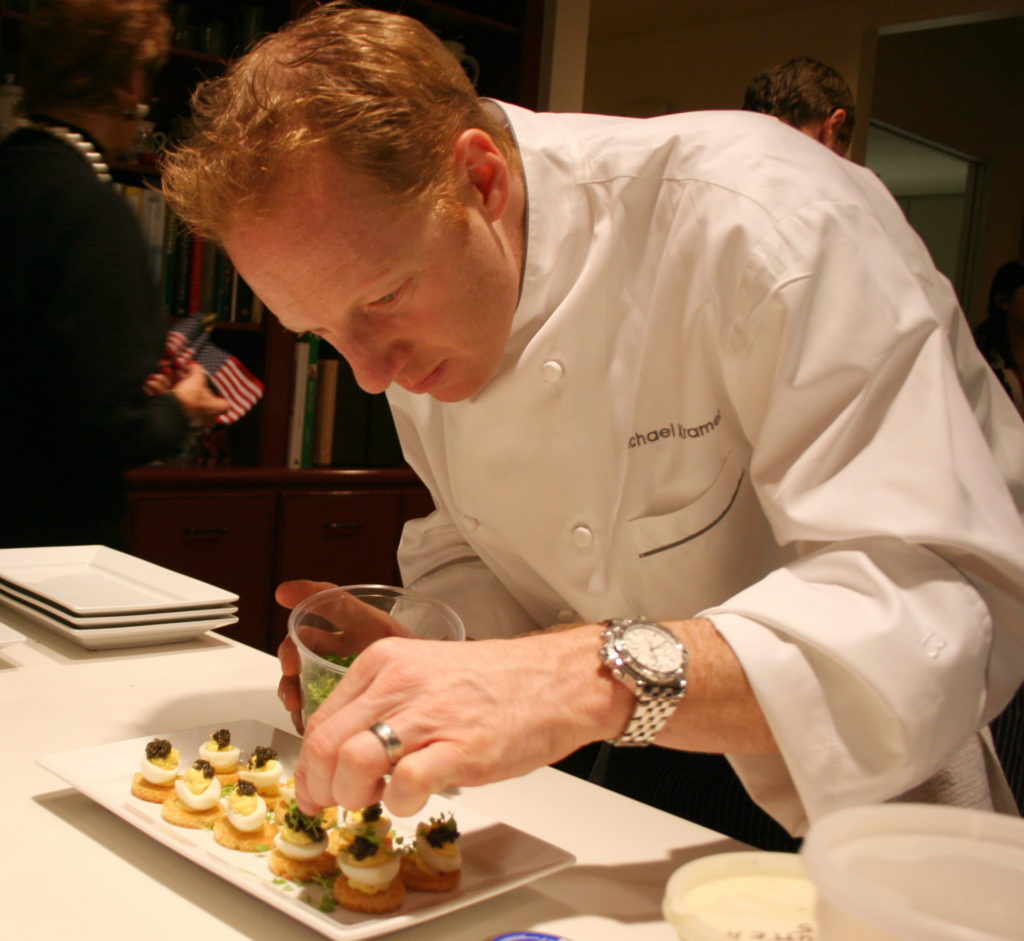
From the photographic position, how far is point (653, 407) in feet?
3.75

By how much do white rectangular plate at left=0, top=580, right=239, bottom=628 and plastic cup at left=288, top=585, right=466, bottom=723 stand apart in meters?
0.36

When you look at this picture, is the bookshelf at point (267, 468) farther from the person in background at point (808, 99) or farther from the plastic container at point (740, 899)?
the plastic container at point (740, 899)

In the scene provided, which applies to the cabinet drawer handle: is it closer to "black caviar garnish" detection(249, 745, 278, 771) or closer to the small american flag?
the small american flag

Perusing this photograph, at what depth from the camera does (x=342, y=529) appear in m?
3.38

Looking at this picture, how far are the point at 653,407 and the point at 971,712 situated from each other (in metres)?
0.44

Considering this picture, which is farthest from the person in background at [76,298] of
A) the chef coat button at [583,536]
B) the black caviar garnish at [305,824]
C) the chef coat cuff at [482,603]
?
the black caviar garnish at [305,824]

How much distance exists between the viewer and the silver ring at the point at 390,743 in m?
0.71

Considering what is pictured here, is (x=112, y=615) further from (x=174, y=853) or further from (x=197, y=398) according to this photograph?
(x=197, y=398)

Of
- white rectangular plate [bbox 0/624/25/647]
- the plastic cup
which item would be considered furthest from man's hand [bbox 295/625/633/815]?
white rectangular plate [bbox 0/624/25/647]

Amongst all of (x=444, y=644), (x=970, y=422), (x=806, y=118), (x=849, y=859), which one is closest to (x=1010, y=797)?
(x=970, y=422)

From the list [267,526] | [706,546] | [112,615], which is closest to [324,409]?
[267,526]

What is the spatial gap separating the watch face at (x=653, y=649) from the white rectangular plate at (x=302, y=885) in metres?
0.16

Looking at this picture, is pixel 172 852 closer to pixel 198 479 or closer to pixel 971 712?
pixel 971 712

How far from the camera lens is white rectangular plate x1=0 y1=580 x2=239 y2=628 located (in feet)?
4.29
